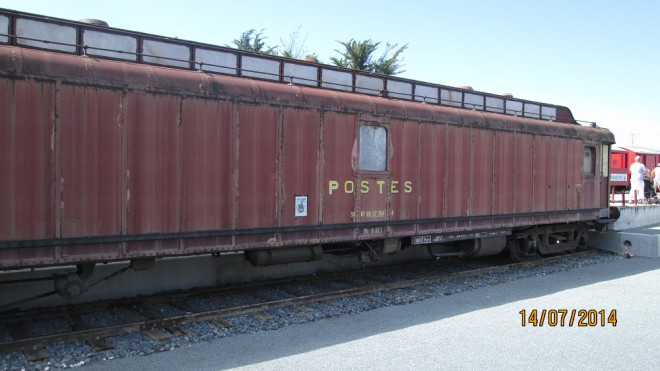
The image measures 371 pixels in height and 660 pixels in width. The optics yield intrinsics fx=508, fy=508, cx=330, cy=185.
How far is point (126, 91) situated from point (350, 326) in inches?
144

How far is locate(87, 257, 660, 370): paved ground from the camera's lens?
4785mm

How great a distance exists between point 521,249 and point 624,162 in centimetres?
2055

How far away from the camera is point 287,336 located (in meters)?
5.60

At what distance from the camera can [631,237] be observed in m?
12.0

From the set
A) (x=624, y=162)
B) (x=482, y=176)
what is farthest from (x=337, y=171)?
(x=624, y=162)

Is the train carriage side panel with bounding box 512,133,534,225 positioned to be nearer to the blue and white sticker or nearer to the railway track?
the railway track

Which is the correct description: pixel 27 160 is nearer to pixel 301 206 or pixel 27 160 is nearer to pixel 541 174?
pixel 301 206

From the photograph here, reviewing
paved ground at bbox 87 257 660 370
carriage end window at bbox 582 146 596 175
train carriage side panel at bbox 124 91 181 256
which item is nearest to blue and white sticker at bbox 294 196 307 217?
paved ground at bbox 87 257 660 370

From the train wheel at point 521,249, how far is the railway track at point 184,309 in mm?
1778

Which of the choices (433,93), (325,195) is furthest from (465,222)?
(325,195)
